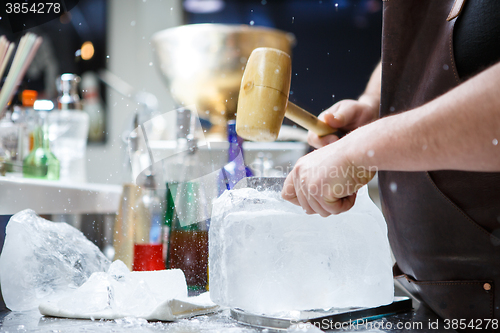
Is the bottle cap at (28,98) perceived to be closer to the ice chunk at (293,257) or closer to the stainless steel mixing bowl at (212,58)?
the stainless steel mixing bowl at (212,58)

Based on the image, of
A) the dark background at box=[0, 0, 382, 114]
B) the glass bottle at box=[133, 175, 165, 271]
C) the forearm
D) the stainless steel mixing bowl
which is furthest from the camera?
the dark background at box=[0, 0, 382, 114]

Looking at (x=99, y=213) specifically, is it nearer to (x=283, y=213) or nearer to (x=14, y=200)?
Answer: (x=14, y=200)

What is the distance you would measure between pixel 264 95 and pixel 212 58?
2.26 ft

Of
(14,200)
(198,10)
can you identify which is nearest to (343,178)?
(14,200)

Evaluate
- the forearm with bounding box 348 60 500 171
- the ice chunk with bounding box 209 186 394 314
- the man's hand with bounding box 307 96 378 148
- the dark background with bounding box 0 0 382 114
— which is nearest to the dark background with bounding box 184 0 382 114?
the dark background with bounding box 0 0 382 114

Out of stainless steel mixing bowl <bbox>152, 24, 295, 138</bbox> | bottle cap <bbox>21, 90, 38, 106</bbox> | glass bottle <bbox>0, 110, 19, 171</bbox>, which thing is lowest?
glass bottle <bbox>0, 110, 19, 171</bbox>

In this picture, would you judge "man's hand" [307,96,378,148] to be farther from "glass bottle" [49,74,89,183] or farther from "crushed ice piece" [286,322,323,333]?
"glass bottle" [49,74,89,183]

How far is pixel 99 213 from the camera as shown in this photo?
110 cm

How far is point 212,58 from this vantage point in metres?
1.30

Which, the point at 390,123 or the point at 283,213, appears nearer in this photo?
the point at 390,123

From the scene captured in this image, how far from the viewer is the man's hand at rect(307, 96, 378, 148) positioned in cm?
88

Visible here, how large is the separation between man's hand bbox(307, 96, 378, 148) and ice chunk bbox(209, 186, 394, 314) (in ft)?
0.95

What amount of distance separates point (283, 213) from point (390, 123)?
20cm

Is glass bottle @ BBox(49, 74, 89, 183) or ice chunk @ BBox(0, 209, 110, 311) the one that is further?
glass bottle @ BBox(49, 74, 89, 183)
